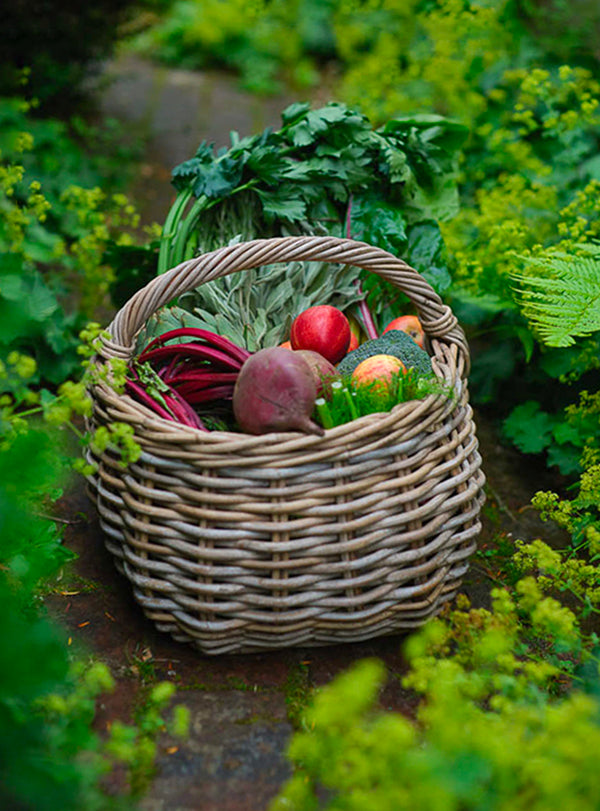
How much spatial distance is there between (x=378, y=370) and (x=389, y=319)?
25.8 inches

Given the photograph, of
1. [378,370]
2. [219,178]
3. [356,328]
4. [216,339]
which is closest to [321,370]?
[378,370]

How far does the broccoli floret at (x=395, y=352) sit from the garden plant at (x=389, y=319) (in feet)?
1.13

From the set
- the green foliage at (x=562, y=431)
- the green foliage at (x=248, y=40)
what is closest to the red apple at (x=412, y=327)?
the green foliage at (x=562, y=431)

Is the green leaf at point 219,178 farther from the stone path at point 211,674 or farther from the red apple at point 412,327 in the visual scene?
the stone path at point 211,674

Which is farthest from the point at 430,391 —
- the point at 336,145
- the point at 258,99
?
the point at 258,99

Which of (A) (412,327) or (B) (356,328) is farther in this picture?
(B) (356,328)

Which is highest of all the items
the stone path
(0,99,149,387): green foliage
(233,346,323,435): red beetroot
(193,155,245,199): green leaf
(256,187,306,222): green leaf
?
(193,155,245,199): green leaf

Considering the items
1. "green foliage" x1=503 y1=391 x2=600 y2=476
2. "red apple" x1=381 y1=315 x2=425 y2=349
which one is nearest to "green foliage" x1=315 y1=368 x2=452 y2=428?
"red apple" x1=381 y1=315 x2=425 y2=349

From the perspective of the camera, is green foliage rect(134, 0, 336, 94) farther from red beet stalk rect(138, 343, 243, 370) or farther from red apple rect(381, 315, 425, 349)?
red beet stalk rect(138, 343, 243, 370)

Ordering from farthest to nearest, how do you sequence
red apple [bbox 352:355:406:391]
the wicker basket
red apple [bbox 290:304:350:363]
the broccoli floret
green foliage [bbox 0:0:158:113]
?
green foliage [bbox 0:0:158:113] → red apple [bbox 290:304:350:363] → the broccoli floret → red apple [bbox 352:355:406:391] → the wicker basket

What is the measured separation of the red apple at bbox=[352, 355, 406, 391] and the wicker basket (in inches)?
7.8

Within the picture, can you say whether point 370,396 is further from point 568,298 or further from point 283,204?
point 283,204

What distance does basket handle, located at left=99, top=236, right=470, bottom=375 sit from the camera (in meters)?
1.95

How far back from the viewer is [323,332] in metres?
2.26
